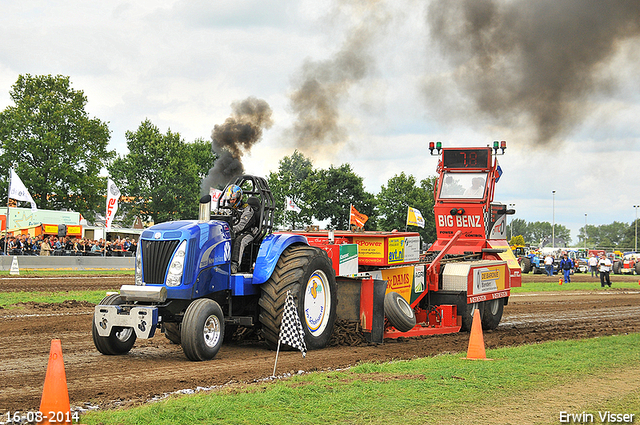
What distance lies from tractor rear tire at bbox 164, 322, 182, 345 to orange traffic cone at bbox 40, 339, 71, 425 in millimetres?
4243

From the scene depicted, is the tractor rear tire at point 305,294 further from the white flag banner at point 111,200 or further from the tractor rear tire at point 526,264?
the tractor rear tire at point 526,264

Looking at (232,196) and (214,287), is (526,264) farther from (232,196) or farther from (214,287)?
(214,287)

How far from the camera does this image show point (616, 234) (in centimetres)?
19062

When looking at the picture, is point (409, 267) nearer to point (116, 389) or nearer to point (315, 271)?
point (315, 271)

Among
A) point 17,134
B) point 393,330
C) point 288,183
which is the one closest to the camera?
point 393,330

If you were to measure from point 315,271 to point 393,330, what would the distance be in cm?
227

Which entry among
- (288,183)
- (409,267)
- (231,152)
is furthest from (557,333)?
(288,183)

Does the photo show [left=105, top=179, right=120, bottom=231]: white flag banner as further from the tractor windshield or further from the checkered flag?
the checkered flag

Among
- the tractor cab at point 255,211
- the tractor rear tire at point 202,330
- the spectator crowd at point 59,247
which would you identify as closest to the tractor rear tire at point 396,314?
the tractor cab at point 255,211

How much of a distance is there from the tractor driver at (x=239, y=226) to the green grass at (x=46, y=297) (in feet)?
24.7

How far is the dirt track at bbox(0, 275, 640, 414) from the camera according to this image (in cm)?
627

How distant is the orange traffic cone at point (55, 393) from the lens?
476 centimetres

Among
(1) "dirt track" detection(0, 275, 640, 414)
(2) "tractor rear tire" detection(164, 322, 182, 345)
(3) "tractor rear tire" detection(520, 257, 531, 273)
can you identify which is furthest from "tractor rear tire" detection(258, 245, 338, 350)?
(3) "tractor rear tire" detection(520, 257, 531, 273)

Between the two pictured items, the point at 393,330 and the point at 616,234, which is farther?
the point at 616,234
